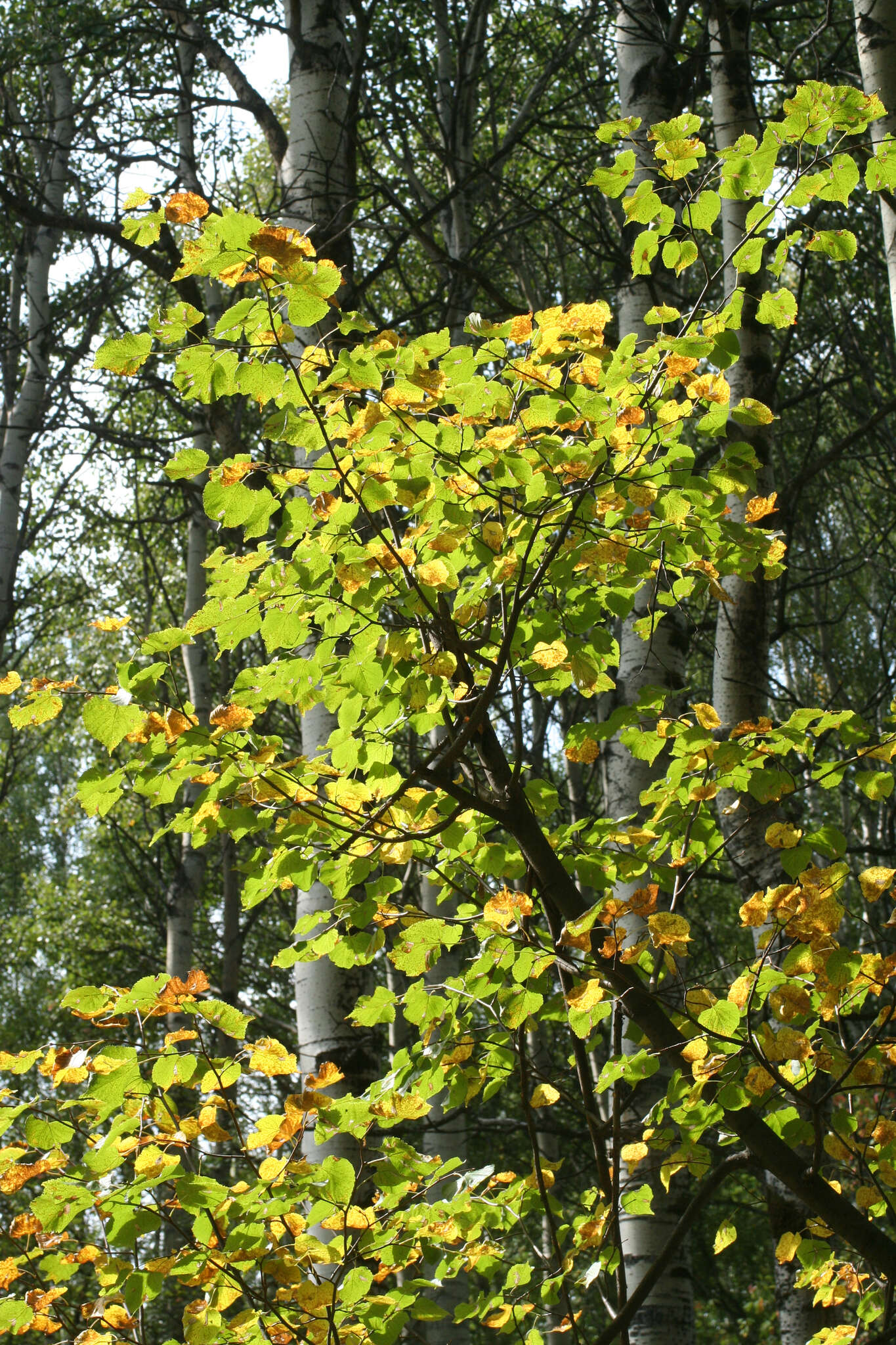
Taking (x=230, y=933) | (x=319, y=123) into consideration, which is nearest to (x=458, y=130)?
(x=319, y=123)

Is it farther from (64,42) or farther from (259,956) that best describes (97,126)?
(259,956)

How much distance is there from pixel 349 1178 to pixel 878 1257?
832 millimetres

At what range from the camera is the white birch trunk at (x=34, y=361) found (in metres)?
5.93

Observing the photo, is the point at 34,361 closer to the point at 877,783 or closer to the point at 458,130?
the point at 458,130

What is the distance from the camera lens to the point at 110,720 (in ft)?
4.58

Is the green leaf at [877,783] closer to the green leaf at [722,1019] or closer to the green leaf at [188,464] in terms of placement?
the green leaf at [722,1019]

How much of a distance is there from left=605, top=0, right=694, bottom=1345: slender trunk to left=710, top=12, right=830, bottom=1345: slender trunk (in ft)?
0.70

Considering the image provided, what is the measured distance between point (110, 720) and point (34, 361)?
5520 mm

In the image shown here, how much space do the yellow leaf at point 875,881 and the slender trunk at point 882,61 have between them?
1.39 m

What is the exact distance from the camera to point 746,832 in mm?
2641

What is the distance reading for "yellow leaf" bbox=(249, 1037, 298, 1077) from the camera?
4.92ft

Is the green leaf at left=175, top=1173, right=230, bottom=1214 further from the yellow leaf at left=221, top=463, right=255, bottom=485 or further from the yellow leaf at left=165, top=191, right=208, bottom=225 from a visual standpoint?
the yellow leaf at left=165, top=191, right=208, bottom=225

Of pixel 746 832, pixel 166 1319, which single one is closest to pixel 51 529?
pixel 166 1319

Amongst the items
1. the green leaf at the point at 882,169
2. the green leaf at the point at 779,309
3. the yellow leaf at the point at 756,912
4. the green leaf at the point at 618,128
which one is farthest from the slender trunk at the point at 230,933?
the green leaf at the point at 882,169
